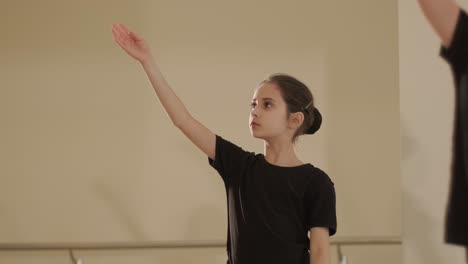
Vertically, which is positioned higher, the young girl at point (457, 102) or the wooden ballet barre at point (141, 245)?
the young girl at point (457, 102)

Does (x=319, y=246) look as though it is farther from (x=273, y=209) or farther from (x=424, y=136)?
(x=424, y=136)

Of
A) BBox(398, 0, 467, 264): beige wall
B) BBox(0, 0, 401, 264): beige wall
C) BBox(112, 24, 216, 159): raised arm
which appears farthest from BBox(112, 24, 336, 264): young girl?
BBox(0, 0, 401, 264): beige wall

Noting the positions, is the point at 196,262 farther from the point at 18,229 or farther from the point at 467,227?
the point at 467,227

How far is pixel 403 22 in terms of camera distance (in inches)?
73.5

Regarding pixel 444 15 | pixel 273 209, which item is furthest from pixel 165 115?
pixel 444 15

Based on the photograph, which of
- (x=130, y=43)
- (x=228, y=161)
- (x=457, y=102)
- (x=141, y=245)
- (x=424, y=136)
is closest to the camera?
(x=457, y=102)

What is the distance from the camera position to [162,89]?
1.43 metres

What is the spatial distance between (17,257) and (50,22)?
82 centimetres

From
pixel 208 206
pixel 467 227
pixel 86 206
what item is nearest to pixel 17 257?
pixel 86 206

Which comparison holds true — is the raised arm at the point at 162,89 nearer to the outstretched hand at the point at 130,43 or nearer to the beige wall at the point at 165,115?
the outstretched hand at the point at 130,43

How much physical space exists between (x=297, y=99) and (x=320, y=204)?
0.86ft

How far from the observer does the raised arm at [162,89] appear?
4.55 feet

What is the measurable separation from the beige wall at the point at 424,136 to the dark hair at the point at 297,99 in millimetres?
304

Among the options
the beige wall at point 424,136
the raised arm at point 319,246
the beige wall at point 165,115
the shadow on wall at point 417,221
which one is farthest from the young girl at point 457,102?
the beige wall at point 165,115
